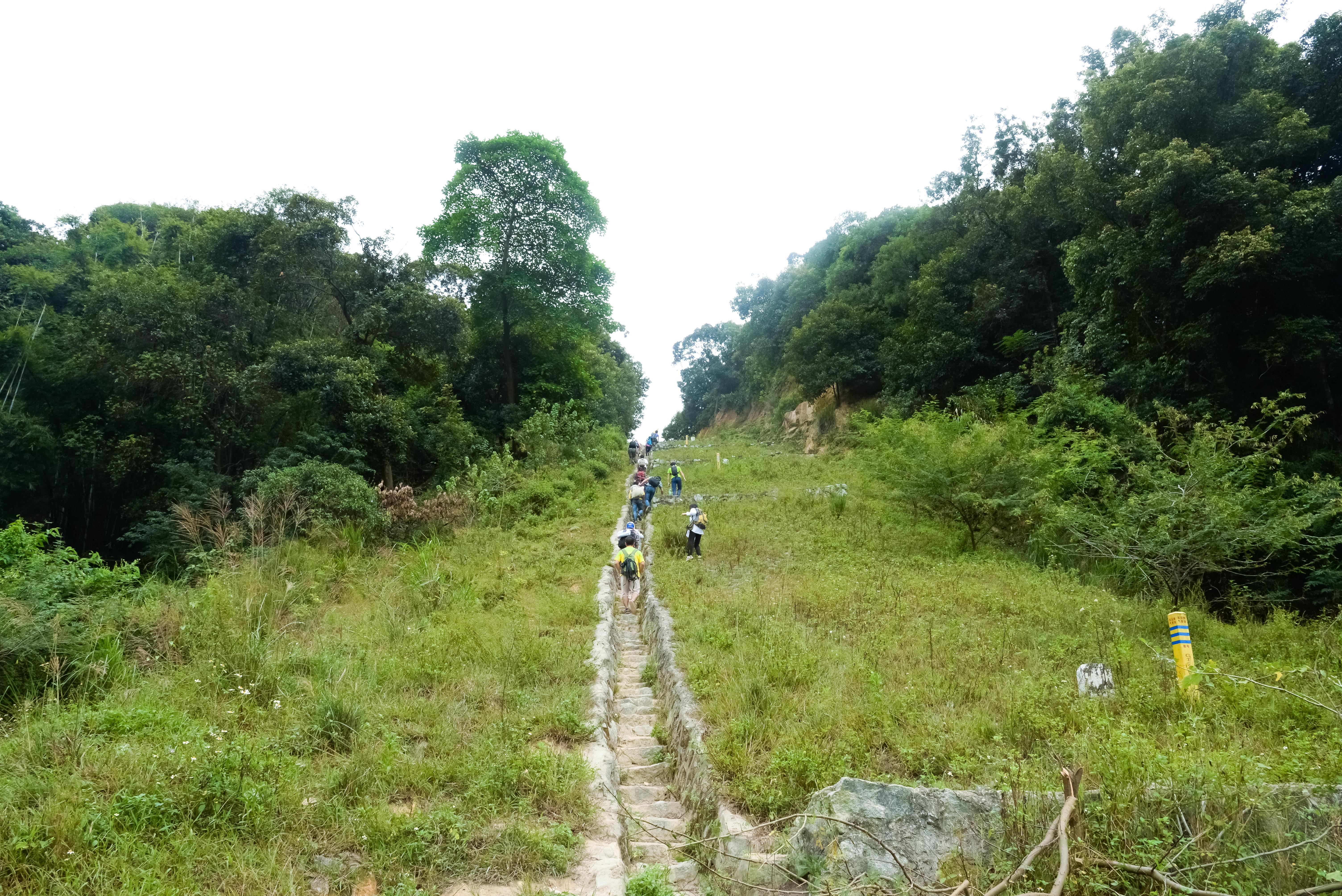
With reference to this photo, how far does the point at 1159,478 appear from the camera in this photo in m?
11.6

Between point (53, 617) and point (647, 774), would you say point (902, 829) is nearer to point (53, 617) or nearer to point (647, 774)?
point (647, 774)

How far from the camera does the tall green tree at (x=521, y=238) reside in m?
24.7

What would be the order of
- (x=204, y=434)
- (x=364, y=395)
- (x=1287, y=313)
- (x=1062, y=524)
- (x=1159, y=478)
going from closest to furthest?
(x=1159, y=478)
(x=1062, y=524)
(x=1287, y=313)
(x=204, y=434)
(x=364, y=395)

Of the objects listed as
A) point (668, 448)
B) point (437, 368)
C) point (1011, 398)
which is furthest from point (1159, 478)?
point (668, 448)

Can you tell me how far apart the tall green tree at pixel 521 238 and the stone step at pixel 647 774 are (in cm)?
2134

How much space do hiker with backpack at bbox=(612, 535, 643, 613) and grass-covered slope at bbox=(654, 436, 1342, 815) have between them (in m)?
0.63

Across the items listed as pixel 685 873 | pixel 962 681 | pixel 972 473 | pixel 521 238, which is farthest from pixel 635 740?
pixel 521 238

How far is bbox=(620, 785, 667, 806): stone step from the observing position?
575 cm

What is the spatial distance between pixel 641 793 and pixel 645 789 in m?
0.08

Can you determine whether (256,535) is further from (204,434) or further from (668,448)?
(668,448)

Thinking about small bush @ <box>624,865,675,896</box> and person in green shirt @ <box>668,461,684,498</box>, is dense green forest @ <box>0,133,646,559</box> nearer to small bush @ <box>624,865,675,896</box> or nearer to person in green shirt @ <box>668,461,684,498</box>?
person in green shirt @ <box>668,461,684,498</box>

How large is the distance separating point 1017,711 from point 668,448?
3940 cm

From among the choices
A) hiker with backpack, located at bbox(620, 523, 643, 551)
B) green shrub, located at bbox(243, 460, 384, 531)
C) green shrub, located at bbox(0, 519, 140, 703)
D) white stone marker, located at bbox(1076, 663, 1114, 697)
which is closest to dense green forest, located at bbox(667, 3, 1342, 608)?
white stone marker, located at bbox(1076, 663, 1114, 697)

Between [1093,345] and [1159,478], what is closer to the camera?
[1159,478]
